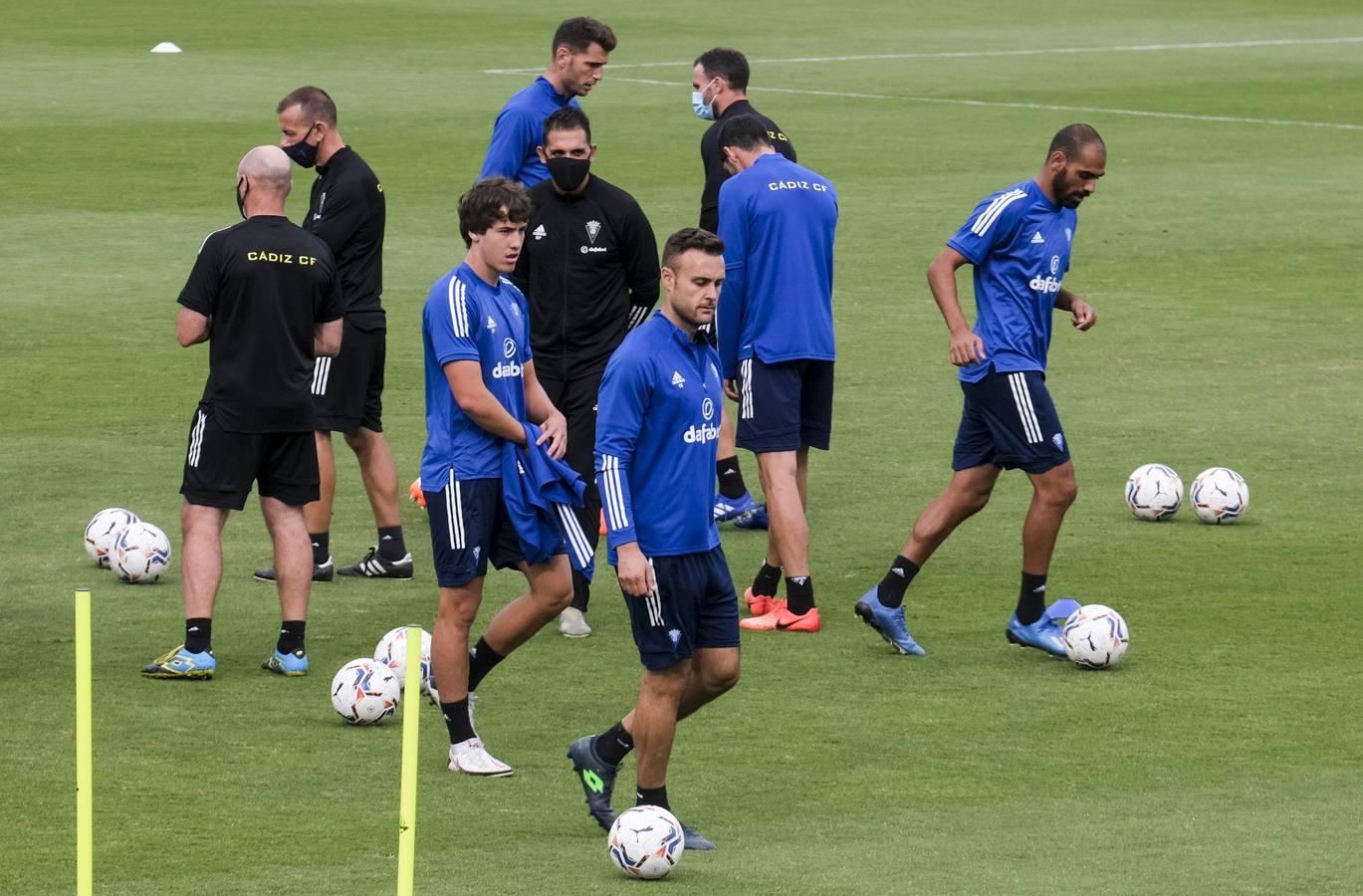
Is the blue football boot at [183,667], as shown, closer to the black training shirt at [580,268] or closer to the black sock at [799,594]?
the black training shirt at [580,268]

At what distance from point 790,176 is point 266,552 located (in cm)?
340

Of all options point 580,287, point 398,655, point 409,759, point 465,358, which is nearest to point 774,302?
point 580,287

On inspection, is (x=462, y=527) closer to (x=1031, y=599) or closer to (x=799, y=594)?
(x=799, y=594)

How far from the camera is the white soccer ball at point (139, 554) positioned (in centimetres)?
1157

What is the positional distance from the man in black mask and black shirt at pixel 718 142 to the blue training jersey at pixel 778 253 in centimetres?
51

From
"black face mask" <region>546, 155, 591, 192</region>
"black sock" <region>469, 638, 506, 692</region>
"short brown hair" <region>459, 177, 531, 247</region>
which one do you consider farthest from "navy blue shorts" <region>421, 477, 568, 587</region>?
"black face mask" <region>546, 155, 591, 192</region>

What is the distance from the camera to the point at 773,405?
36.8ft

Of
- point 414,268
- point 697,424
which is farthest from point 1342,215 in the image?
point 697,424

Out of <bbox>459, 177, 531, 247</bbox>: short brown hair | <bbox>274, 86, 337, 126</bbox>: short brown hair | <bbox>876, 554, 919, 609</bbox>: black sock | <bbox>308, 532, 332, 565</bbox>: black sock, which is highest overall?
<bbox>274, 86, 337, 126</bbox>: short brown hair

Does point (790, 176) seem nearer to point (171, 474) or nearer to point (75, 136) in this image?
point (171, 474)

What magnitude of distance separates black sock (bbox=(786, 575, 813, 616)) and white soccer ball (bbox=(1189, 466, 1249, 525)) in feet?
9.40

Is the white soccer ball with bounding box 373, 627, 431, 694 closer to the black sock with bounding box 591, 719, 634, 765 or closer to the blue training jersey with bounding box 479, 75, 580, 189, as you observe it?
the black sock with bounding box 591, 719, 634, 765

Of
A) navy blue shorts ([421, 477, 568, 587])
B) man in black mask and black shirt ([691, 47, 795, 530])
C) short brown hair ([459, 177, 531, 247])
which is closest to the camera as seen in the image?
short brown hair ([459, 177, 531, 247])

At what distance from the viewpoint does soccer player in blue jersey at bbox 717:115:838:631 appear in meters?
11.2
